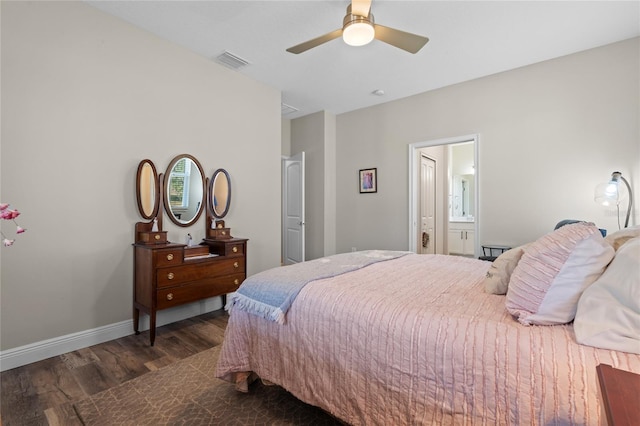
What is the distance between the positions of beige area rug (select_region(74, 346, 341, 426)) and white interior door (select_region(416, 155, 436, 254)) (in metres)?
3.32

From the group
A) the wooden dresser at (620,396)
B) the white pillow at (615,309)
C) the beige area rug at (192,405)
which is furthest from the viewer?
the beige area rug at (192,405)

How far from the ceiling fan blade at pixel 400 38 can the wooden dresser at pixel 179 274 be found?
228 cm

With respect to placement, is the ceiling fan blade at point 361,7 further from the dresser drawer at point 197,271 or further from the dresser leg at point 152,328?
the dresser leg at point 152,328

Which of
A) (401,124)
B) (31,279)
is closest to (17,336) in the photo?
(31,279)

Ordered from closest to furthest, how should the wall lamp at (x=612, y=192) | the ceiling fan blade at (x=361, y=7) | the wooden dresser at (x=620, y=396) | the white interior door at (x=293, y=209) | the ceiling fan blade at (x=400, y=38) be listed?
1. the wooden dresser at (x=620, y=396)
2. the ceiling fan blade at (x=361, y=7)
3. the ceiling fan blade at (x=400, y=38)
4. the wall lamp at (x=612, y=192)
5. the white interior door at (x=293, y=209)

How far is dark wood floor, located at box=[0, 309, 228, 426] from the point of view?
66.2 inches

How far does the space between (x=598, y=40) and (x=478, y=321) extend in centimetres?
343

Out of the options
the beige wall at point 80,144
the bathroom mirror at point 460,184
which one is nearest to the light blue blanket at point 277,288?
the beige wall at point 80,144

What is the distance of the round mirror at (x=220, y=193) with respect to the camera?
129 inches

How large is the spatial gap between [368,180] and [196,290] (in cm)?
303

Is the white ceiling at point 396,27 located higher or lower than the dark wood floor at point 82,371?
higher

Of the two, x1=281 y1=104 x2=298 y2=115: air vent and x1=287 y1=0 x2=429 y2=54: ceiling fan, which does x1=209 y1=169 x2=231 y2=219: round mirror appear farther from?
x1=281 y1=104 x2=298 y2=115: air vent

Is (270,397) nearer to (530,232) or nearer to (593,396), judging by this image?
(593,396)

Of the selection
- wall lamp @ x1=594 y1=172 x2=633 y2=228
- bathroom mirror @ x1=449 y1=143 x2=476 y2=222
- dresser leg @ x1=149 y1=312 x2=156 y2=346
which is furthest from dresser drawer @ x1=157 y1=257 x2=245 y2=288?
bathroom mirror @ x1=449 y1=143 x2=476 y2=222
